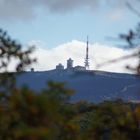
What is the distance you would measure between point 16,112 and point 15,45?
3.43ft

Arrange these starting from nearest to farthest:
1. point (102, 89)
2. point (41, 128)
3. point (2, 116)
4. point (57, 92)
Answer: point (41, 128)
point (2, 116)
point (57, 92)
point (102, 89)

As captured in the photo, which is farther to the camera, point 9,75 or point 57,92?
point 9,75

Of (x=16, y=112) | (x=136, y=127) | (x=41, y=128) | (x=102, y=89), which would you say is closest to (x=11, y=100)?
(x=16, y=112)

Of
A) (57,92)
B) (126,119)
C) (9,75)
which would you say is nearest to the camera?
(57,92)

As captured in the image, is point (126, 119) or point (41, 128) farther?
point (126, 119)

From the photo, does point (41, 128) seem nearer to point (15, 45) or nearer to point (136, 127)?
point (136, 127)

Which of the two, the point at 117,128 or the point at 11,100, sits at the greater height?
the point at 11,100

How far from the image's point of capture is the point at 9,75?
9.55 ft

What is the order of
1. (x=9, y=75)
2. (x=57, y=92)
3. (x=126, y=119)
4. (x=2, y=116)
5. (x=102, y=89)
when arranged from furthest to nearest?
(x=102, y=89) → (x=9, y=75) → (x=126, y=119) → (x=57, y=92) → (x=2, y=116)

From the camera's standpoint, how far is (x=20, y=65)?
3012 millimetres

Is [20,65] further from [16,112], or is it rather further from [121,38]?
[16,112]

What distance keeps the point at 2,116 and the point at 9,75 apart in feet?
2.64

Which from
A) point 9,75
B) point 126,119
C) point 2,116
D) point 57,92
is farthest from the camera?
point 9,75

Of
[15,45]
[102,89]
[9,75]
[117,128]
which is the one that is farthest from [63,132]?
[102,89]
